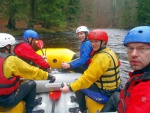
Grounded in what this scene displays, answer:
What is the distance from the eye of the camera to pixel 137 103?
1551mm

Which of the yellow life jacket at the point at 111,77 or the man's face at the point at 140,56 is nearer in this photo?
the man's face at the point at 140,56

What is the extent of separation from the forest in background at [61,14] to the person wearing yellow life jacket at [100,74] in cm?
2302

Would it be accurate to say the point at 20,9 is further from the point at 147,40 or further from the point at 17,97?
the point at 147,40

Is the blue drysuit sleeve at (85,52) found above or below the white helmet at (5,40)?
below

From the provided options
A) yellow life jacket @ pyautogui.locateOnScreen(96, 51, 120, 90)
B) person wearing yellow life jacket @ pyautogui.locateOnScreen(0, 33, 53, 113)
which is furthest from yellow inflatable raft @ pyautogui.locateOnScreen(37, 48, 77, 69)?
yellow life jacket @ pyautogui.locateOnScreen(96, 51, 120, 90)

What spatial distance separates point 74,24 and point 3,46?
41045 mm

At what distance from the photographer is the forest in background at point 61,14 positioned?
26.5 m

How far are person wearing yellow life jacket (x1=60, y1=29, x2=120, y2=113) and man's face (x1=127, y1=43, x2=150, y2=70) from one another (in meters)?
1.17

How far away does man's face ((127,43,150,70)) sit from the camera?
186 centimetres

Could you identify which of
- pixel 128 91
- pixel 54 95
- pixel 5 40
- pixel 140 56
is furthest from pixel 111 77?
pixel 5 40

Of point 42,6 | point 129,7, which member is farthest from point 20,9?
point 129,7

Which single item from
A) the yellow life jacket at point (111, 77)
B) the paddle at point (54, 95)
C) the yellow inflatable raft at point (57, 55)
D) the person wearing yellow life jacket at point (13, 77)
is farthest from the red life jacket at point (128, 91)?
the yellow inflatable raft at point (57, 55)

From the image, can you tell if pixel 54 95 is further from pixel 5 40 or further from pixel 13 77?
pixel 5 40

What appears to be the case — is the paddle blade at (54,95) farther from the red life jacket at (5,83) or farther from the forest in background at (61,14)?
the forest in background at (61,14)
